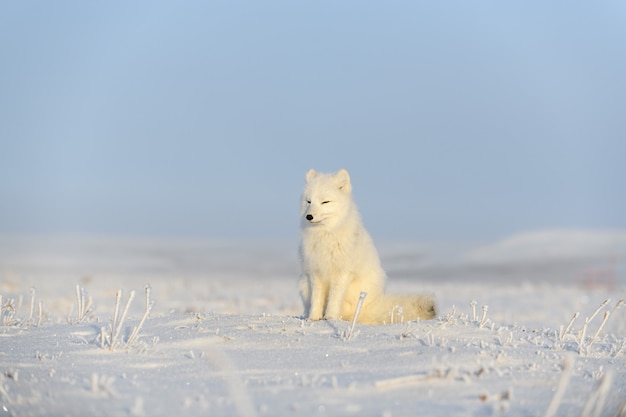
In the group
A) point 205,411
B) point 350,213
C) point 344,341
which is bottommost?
point 205,411

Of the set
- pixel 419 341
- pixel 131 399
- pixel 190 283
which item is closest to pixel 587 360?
pixel 419 341

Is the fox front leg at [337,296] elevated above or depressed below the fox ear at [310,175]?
below

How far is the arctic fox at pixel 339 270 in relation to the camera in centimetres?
681

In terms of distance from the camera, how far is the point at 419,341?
539 cm

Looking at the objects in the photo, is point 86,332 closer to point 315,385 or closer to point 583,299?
point 315,385

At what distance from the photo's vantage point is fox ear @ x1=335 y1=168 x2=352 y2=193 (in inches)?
293

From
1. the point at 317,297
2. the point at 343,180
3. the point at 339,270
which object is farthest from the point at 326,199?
the point at 317,297

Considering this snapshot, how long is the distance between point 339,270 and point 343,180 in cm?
105

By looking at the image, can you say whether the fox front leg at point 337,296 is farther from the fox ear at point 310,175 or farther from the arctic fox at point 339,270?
the fox ear at point 310,175

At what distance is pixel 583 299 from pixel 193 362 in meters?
13.0

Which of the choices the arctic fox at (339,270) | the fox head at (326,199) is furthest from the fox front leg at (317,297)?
the fox head at (326,199)

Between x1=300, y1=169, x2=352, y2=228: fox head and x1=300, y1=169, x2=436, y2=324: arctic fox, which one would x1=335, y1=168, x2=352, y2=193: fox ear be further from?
x1=300, y1=169, x2=436, y2=324: arctic fox

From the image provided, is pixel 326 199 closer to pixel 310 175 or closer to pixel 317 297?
pixel 310 175

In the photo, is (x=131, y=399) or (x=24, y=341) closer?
(x=131, y=399)
